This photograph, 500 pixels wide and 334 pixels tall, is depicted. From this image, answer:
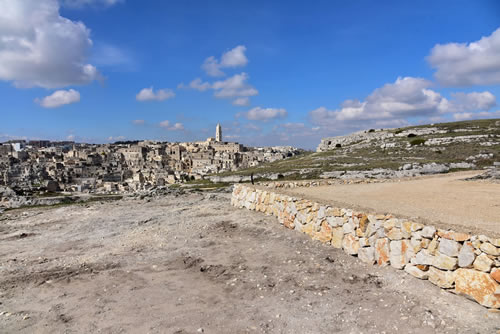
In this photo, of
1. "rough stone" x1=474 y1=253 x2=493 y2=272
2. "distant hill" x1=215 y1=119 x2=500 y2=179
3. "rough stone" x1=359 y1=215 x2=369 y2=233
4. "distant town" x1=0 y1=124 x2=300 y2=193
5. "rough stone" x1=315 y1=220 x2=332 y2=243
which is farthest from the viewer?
"distant town" x1=0 y1=124 x2=300 y2=193

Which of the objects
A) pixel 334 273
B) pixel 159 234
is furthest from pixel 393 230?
pixel 159 234

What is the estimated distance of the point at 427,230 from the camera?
6.64m

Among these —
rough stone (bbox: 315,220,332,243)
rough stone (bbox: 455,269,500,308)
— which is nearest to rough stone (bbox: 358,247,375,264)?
rough stone (bbox: 315,220,332,243)

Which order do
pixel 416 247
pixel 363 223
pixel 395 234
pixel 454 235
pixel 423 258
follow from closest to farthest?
1. pixel 454 235
2. pixel 423 258
3. pixel 416 247
4. pixel 395 234
5. pixel 363 223

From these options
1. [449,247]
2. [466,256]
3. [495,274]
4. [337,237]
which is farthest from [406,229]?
[337,237]

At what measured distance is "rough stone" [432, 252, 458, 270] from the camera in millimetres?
6035

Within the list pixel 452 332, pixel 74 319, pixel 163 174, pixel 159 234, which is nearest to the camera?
Result: pixel 452 332

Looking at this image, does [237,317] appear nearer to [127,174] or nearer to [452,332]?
[452,332]

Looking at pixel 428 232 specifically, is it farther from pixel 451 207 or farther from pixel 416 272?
pixel 451 207

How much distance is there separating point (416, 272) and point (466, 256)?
1078 mm

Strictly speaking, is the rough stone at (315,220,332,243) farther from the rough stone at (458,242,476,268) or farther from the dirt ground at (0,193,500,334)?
the rough stone at (458,242,476,268)

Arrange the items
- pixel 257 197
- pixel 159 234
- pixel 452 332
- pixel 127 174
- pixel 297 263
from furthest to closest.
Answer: pixel 127 174 → pixel 257 197 → pixel 159 234 → pixel 297 263 → pixel 452 332

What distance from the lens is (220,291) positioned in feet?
22.9

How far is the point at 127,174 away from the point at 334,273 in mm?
88833
